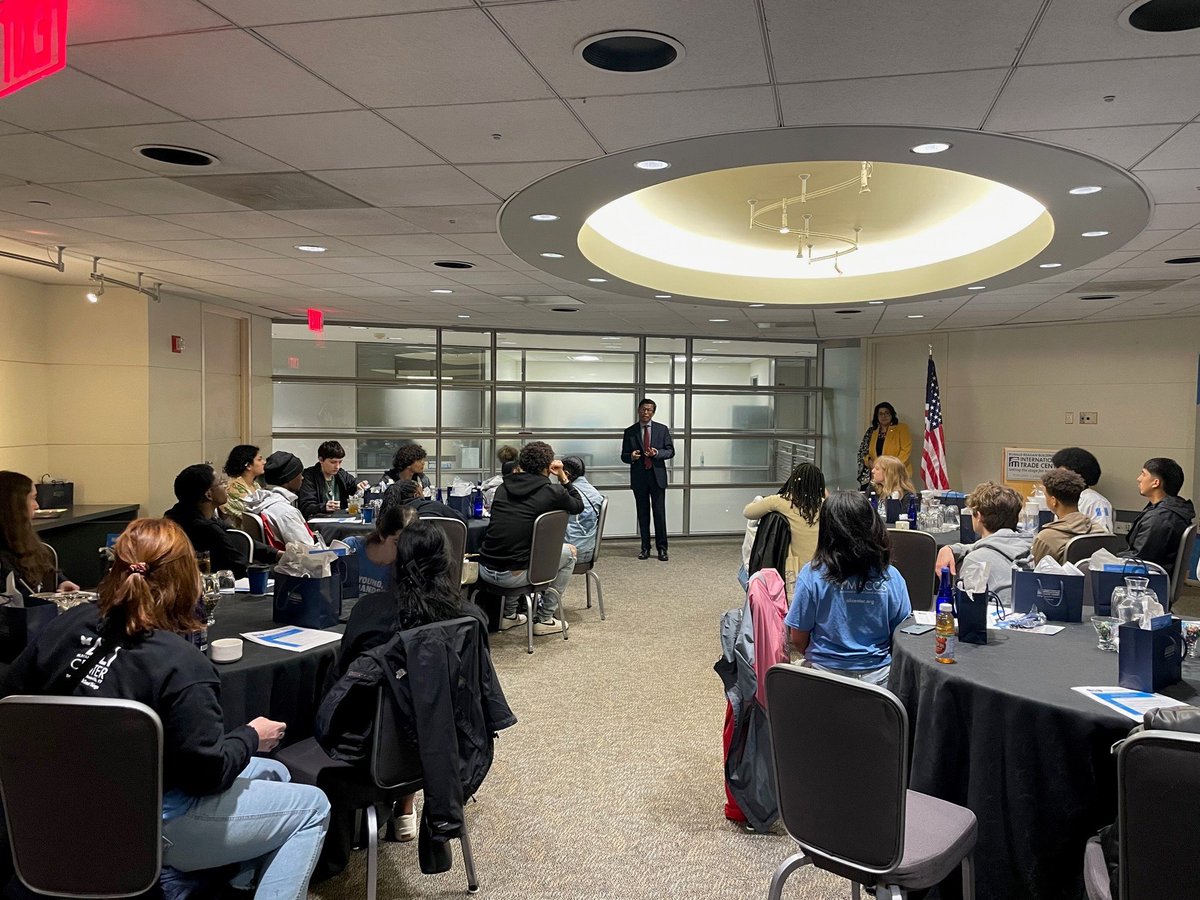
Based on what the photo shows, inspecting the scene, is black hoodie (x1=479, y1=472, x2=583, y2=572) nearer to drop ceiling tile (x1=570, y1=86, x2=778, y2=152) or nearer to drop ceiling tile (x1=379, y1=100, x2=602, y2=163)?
drop ceiling tile (x1=379, y1=100, x2=602, y2=163)

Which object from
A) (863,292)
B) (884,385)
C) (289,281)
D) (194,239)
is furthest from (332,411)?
(884,385)

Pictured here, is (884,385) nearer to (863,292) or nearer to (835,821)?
(863,292)

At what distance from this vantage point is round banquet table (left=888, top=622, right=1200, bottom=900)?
89.3 inches

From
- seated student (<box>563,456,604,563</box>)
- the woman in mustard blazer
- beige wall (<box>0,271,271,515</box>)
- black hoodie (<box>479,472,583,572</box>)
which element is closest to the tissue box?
black hoodie (<box>479,472,583,572</box>)

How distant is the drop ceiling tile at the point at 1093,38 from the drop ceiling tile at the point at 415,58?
57.6 inches

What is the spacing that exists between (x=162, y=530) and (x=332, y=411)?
8028 millimetres

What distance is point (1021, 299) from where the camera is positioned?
24.1 ft

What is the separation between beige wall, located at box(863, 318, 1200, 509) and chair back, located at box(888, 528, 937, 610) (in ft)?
17.8

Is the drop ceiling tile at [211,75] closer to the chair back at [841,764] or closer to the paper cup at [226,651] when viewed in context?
the paper cup at [226,651]

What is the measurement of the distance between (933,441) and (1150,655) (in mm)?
7553

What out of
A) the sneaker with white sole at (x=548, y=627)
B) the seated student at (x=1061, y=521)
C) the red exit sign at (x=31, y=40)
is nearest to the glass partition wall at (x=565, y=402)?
the sneaker with white sole at (x=548, y=627)

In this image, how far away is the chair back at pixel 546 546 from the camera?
18.1ft

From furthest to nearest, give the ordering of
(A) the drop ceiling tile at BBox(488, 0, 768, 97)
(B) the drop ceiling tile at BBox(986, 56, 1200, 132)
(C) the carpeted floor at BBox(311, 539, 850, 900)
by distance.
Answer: (C) the carpeted floor at BBox(311, 539, 850, 900) → (B) the drop ceiling tile at BBox(986, 56, 1200, 132) → (A) the drop ceiling tile at BBox(488, 0, 768, 97)

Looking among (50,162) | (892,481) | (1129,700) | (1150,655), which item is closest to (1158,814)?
(1129,700)
